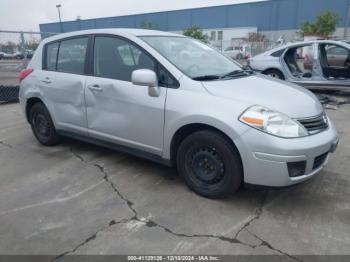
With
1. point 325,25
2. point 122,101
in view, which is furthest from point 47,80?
point 325,25

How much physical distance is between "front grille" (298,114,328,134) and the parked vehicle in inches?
232

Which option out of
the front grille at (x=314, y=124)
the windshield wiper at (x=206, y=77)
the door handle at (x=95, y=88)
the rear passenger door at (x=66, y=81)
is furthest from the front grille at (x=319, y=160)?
the rear passenger door at (x=66, y=81)

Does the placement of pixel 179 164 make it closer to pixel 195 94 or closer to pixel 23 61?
pixel 195 94

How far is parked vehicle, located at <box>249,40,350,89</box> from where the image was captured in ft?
27.5

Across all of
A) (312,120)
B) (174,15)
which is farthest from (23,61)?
(174,15)

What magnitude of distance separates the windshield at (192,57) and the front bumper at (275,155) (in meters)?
0.93

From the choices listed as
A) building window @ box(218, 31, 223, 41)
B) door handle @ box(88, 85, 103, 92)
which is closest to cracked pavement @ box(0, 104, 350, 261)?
door handle @ box(88, 85, 103, 92)

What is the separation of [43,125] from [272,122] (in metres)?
3.52

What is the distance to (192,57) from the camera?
3.64 metres

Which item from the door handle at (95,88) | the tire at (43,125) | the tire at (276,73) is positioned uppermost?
the door handle at (95,88)

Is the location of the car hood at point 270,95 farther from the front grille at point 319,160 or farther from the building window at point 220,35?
the building window at point 220,35

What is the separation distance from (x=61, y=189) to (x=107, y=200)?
616 millimetres

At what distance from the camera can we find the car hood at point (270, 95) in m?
2.89

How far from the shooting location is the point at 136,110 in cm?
344
